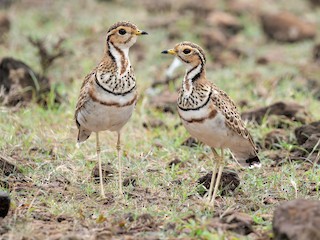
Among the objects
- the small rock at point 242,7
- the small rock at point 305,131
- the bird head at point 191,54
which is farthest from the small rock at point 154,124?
the small rock at point 242,7

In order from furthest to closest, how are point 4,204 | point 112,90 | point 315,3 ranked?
point 315,3
point 112,90
point 4,204

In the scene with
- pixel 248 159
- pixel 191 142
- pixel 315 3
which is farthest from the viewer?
pixel 315 3

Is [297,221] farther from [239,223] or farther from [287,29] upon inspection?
[287,29]

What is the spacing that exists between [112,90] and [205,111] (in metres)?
0.72

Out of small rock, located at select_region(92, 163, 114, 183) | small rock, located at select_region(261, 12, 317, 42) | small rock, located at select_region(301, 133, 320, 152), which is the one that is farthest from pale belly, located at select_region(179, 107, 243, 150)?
small rock, located at select_region(261, 12, 317, 42)

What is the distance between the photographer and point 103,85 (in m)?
5.57

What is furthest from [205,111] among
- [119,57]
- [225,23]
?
[225,23]

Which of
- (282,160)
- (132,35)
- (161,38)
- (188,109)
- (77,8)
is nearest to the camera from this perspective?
(188,109)

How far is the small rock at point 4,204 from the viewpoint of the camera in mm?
4852

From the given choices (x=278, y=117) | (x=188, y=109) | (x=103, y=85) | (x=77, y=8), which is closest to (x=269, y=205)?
(x=188, y=109)

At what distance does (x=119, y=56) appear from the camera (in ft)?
18.8

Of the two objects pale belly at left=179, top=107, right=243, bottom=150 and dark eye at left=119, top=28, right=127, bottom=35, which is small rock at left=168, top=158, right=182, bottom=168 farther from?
dark eye at left=119, top=28, right=127, bottom=35

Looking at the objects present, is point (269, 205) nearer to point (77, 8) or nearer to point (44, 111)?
point (44, 111)

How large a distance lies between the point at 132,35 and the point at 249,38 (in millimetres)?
6329
